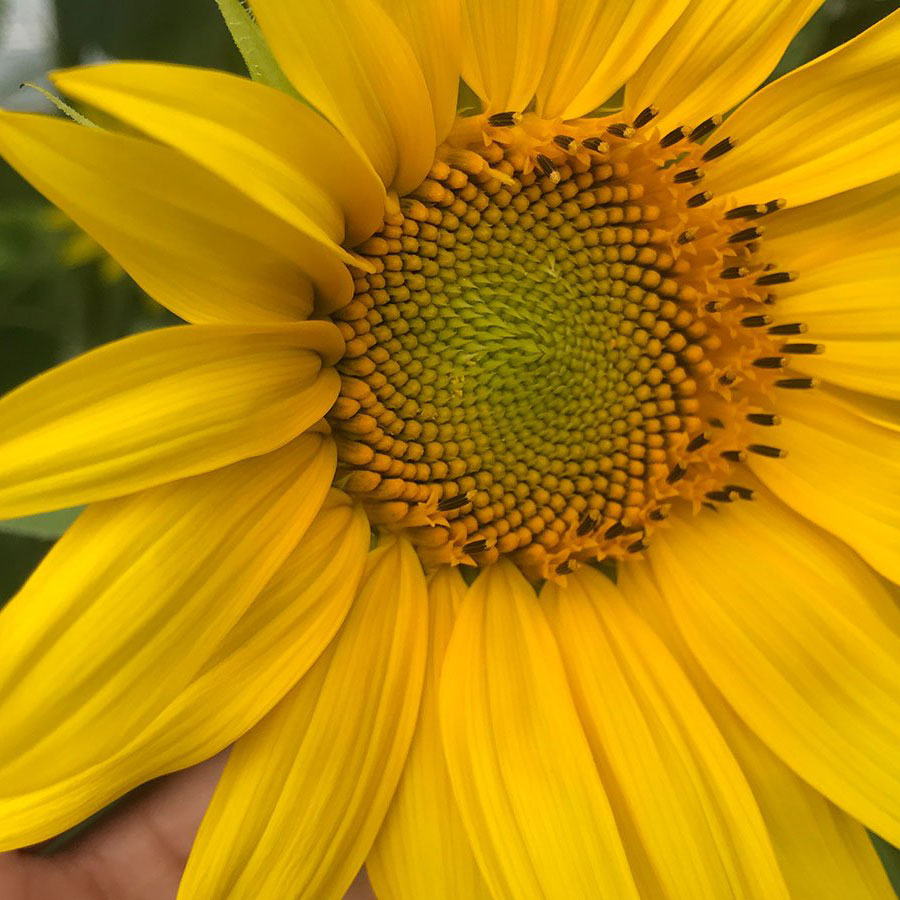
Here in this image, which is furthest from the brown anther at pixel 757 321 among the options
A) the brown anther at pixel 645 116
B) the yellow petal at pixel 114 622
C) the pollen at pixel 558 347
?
the yellow petal at pixel 114 622

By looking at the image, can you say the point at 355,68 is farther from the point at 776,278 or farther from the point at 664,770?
the point at 664,770

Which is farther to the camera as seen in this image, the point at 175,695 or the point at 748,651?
the point at 748,651

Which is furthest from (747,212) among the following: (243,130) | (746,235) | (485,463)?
(243,130)

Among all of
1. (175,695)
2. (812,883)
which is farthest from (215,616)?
(812,883)

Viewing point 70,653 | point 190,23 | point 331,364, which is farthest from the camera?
point 190,23

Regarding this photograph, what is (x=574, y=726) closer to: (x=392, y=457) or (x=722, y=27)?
(x=392, y=457)

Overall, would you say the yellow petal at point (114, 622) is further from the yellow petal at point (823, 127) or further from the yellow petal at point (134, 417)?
the yellow petal at point (823, 127)
